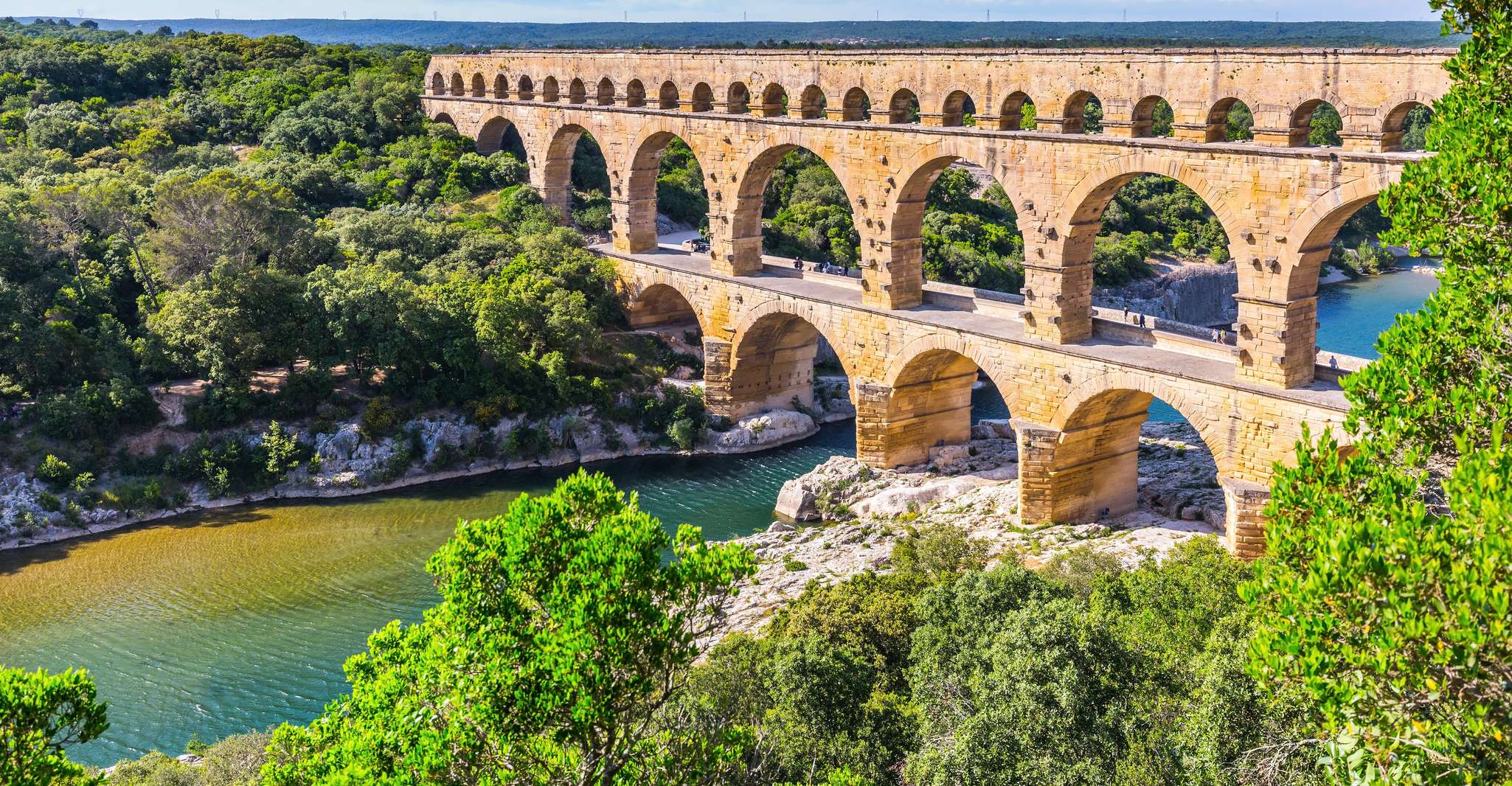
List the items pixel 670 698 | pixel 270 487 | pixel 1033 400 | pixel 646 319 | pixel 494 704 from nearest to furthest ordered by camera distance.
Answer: pixel 494 704, pixel 670 698, pixel 1033 400, pixel 270 487, pixel 646 319

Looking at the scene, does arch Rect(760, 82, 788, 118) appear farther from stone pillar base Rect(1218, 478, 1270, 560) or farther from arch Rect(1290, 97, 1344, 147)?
stone pillar base Rect(1218, 478, 1270, 560)

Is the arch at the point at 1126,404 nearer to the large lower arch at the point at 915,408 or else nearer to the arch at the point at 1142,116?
the large lower arch at the point at 915,408

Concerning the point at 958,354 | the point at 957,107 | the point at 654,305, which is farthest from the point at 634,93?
the point at 958,354

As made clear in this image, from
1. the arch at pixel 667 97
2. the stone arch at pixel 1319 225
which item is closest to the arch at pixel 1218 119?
the stone arch at pixel 1319 225

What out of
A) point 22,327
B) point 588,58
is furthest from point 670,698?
point 588,58

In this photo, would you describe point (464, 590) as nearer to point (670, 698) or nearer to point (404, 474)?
point (670, 698)

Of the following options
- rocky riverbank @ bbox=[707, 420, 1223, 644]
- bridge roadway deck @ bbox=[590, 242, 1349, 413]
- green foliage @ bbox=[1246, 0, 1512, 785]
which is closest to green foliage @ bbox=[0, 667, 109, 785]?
green foliage @ bbox=[1246, 0, 1512, 785]
